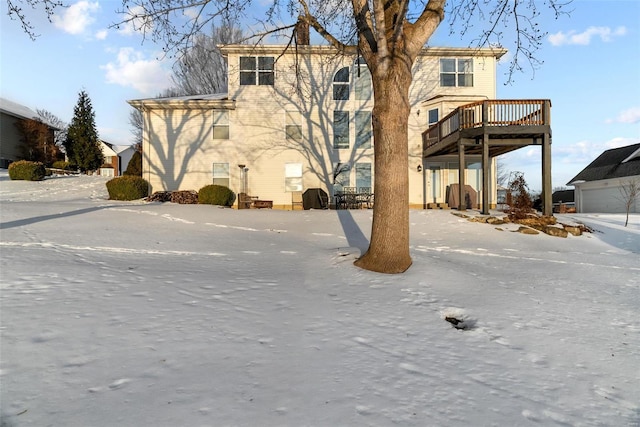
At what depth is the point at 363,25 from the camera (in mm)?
5539

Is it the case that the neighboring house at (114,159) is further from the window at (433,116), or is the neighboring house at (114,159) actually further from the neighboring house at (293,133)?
the window at (433,116)

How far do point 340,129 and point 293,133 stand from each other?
240cm

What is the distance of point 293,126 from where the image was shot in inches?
690

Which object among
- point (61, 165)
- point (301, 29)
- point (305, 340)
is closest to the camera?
point (305, 340)

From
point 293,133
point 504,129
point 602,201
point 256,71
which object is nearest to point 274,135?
point 293,133

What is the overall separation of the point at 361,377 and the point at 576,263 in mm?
6086

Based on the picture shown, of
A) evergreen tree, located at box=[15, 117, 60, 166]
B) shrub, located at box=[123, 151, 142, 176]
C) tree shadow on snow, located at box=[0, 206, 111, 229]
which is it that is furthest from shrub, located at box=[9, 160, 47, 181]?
tree shadow on snow, located at box=[0, 206, 111, 229]

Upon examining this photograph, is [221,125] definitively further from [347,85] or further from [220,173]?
[347,85]

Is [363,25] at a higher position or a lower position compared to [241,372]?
higher

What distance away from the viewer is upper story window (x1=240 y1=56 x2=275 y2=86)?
56.9ft

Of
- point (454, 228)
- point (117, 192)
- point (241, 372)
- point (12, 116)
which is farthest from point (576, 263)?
point (12, 116)

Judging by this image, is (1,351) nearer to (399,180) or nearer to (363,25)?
(399,180)

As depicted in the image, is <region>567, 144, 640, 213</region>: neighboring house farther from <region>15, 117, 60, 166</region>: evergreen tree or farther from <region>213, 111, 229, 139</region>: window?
<region>15, 117, 60, 166</region>: evergreen tree

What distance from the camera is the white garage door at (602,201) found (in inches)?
841
